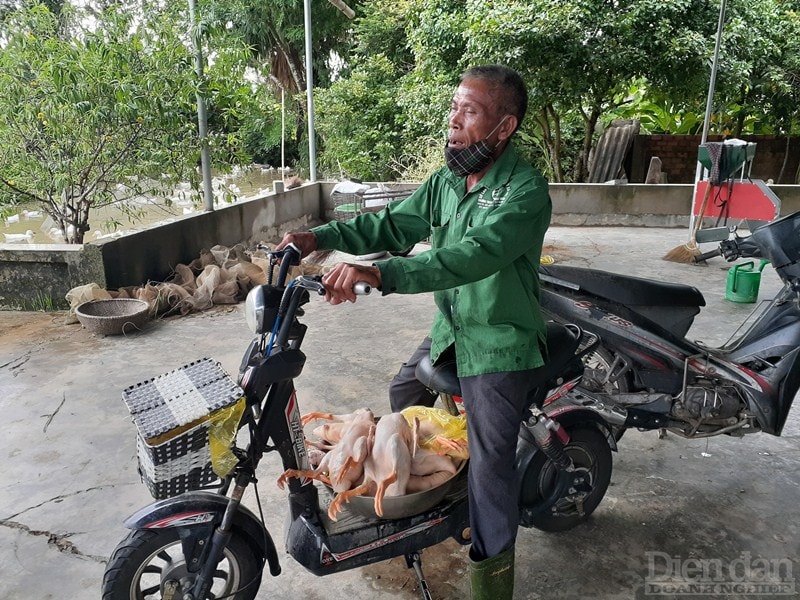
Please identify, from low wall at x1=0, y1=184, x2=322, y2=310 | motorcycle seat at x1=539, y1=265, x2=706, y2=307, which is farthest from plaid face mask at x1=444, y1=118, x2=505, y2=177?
low wall at x1=0, y1=184, x2=322, y2=310

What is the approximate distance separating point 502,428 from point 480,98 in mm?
947

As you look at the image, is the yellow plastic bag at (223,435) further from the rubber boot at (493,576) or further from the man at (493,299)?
the rubber boot at (493,576)

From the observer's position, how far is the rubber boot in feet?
6.11

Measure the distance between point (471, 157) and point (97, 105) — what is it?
167 inches

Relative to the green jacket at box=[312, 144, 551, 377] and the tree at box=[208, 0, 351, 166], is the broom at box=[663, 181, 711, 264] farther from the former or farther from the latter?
the tree at box=[208, 0, 351, 166]

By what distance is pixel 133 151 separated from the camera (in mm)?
5648

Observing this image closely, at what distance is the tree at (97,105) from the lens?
16.0 ft

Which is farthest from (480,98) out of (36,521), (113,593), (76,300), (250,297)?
(76,300)

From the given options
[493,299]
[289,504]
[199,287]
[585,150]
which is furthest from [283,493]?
[585,150]

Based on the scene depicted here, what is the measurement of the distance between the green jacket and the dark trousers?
6 cm

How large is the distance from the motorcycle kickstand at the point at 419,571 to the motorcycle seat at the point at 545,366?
0.56 metres

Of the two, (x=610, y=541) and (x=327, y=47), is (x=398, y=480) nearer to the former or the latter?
(x=610, y=541)

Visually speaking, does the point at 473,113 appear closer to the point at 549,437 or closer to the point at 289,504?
the point at 549,437

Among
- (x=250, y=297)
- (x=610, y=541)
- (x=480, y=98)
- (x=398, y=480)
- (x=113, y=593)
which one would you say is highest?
(x=480, y=98)
